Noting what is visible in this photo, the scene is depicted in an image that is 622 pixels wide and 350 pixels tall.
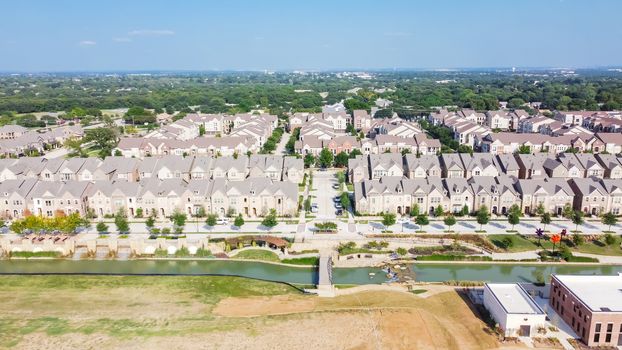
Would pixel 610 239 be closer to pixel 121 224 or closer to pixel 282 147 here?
pixel 121 224

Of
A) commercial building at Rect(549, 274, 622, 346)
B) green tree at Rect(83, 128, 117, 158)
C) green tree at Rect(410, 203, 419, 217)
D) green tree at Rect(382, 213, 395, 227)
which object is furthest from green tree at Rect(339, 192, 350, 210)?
green tree at Rect(83, 128, 117, 158)

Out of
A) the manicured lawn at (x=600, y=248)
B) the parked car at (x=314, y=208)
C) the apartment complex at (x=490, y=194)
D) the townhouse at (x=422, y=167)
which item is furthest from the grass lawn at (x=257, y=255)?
the manicured lawn at (x=600, y=248)

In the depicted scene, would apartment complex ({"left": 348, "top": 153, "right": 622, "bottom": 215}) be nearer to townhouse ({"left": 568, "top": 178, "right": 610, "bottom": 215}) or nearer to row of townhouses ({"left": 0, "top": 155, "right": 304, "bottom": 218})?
townhouse ({"left": 568, "top": 178, "right": 610, "bottom": 215})

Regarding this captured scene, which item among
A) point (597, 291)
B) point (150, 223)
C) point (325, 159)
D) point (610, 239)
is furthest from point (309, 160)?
point (597, 291)

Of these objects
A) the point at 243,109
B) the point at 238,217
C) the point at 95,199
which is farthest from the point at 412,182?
the point at 243,109

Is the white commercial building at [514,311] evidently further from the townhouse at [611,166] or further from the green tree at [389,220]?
the townhouse at [611,166]

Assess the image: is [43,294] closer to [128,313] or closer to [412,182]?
[128,313]
